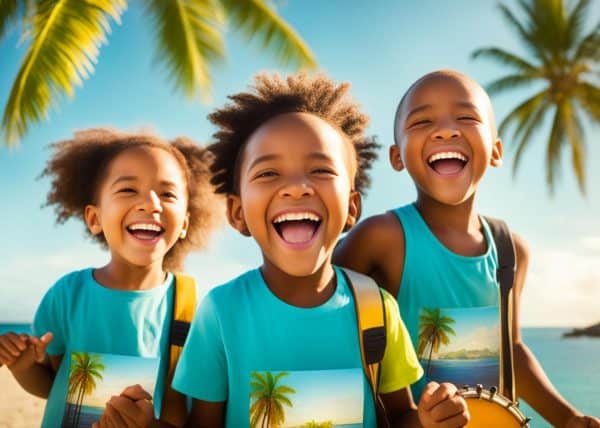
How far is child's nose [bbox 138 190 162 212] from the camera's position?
293 cm

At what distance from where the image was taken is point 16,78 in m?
10.9

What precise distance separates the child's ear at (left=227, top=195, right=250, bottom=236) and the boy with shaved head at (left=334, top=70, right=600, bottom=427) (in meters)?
0.57

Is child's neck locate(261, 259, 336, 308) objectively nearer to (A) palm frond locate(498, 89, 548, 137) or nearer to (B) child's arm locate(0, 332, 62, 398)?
(B) child's arm locate(0, 332, 62, 398)

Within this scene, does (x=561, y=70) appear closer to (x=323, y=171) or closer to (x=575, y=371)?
(x=575, y=371)

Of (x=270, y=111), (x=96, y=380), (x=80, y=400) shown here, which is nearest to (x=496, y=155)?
(x=270, y=111)

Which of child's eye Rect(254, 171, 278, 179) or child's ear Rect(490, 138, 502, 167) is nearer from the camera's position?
child's eye Rect(254, 171, 278, 179)

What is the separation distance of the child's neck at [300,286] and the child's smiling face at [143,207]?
3.02 feet

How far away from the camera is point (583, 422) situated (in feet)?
8.92

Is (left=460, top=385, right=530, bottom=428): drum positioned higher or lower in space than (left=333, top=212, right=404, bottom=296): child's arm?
lower

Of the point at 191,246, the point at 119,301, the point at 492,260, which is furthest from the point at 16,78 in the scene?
the point at 492,260

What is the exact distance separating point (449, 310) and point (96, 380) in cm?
166

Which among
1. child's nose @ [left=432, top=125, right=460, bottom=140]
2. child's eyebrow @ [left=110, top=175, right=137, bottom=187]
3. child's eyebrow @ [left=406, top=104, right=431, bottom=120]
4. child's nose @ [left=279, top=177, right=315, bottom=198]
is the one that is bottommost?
child's nose @ [left=279, top=177, right=315, bottom=198]

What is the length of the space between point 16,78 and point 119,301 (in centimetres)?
939

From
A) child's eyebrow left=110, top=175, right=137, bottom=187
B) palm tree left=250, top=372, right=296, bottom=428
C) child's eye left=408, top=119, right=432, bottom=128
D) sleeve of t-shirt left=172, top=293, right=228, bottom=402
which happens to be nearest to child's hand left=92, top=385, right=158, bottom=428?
sleeve of t-shirt left=172, top=293, right=228, bottom=402
